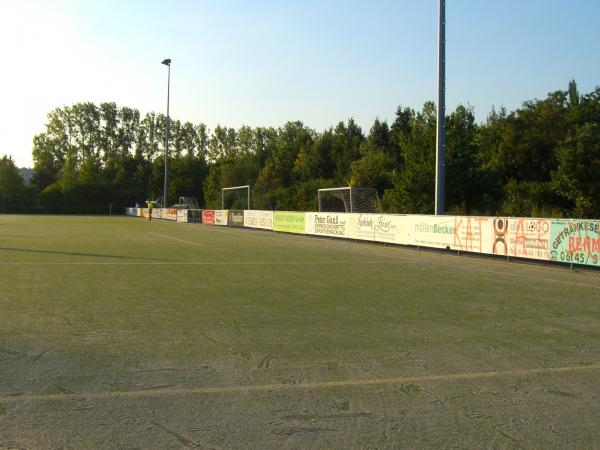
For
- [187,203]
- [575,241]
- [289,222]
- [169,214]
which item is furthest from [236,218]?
[575,241]

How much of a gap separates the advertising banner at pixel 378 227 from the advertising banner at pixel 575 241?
25.7 ft

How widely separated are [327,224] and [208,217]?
23637mm

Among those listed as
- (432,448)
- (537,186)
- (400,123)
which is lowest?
(432,448)

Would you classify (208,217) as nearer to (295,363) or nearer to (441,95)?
(441,95)

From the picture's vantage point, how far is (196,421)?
4.81 metres

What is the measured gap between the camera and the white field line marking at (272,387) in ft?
17.6

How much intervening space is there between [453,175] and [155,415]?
130 ft

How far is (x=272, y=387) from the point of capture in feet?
18.8

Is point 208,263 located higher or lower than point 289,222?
lower

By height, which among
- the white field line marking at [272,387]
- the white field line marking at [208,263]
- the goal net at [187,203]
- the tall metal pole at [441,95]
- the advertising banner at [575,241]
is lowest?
the white field line marking at [272,387]

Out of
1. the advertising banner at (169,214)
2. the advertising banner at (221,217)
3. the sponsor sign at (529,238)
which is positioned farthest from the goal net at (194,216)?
the sponsor sign at (529,238)

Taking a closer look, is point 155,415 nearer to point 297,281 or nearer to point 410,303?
point 410,303

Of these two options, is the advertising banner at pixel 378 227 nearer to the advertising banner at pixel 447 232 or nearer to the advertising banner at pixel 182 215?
the advertising banner at pixel 447 232

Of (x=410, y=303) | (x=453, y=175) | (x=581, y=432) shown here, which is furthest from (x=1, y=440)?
(x=453, y=175)
